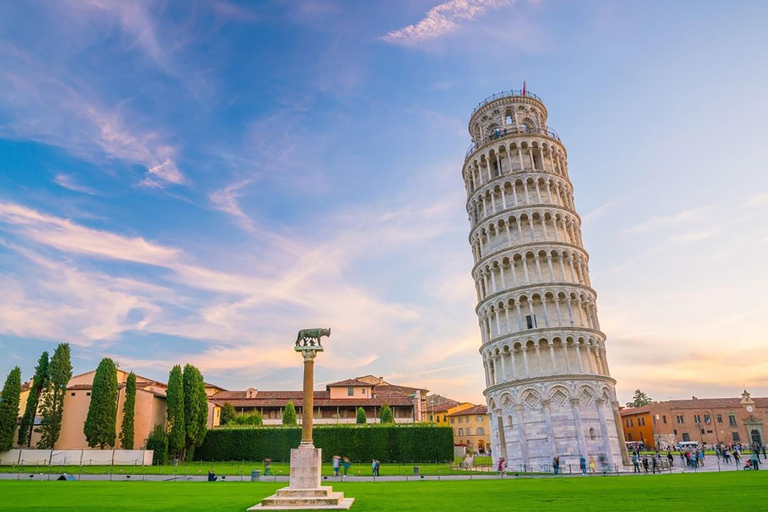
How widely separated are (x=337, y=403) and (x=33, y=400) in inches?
1480

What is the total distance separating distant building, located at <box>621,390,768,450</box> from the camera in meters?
95.4

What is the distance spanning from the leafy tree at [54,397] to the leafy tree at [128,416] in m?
6.30

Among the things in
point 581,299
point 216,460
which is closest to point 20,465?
point 216,460

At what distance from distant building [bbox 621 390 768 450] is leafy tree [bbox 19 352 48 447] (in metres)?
102

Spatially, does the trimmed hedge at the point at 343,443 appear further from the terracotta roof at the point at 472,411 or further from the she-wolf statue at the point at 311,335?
the terracotta roof at the point at 472,411

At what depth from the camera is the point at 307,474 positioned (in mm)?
21328

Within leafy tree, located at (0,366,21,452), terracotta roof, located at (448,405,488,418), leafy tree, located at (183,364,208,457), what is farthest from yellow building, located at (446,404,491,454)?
leafy tree, located at (0,366,21,452)

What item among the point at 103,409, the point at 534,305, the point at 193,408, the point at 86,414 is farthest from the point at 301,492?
the point at 86,414

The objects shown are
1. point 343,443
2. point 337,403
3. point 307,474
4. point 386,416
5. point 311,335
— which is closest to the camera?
point 307,474

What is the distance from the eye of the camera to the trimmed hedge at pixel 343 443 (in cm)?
5772

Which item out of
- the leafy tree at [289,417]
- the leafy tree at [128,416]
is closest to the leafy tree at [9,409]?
the leafy tree at [128,416]

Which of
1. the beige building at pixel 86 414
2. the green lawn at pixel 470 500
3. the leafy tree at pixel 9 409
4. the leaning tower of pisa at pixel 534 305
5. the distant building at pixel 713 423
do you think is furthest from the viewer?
the distant building at pixel 713 423

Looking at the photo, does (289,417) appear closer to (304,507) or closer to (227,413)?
(227,413)

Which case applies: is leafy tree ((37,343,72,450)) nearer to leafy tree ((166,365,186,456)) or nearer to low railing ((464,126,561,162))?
leafy tree ((166,365,186,456))
